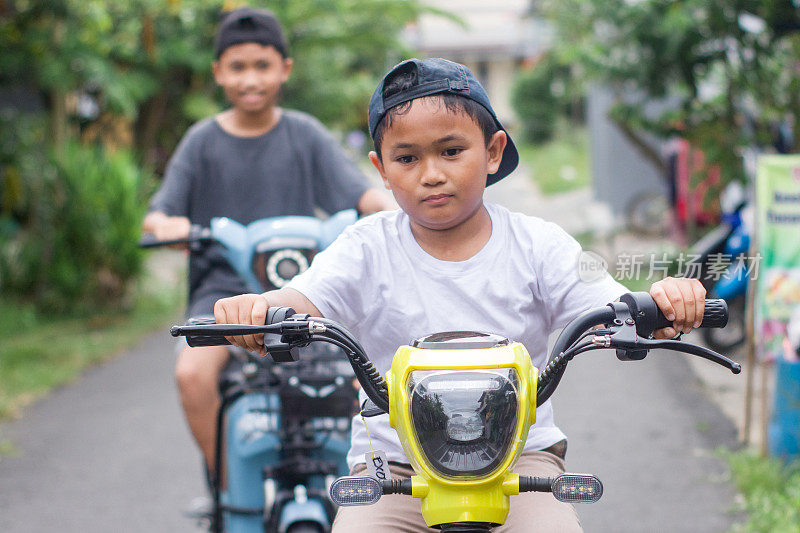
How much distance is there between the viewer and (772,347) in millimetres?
4918

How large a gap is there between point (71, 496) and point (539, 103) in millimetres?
28685

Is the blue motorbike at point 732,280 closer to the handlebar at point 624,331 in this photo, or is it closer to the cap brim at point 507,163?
the cap brim at point 507,163

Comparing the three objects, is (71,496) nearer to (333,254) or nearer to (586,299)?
(333,254)

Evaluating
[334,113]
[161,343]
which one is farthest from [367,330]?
[334,113]

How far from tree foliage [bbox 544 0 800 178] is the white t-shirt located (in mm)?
4927

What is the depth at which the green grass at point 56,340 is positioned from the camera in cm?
709

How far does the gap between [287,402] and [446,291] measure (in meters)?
1.06

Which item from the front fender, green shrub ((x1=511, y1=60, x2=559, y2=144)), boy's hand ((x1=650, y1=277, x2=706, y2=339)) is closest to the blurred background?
the front fender

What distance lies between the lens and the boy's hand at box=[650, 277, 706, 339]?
1.90 metres

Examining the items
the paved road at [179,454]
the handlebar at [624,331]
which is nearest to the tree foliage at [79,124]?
the paved road at [179,454]

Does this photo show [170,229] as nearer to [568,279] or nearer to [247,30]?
[247,30]

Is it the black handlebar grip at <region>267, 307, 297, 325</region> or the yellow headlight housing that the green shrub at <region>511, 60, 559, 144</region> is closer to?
the black handlebar grip at <region>267, 307, 297, 325</region>

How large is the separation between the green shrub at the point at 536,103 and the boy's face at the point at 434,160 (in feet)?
97.7

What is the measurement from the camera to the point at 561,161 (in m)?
25.7
